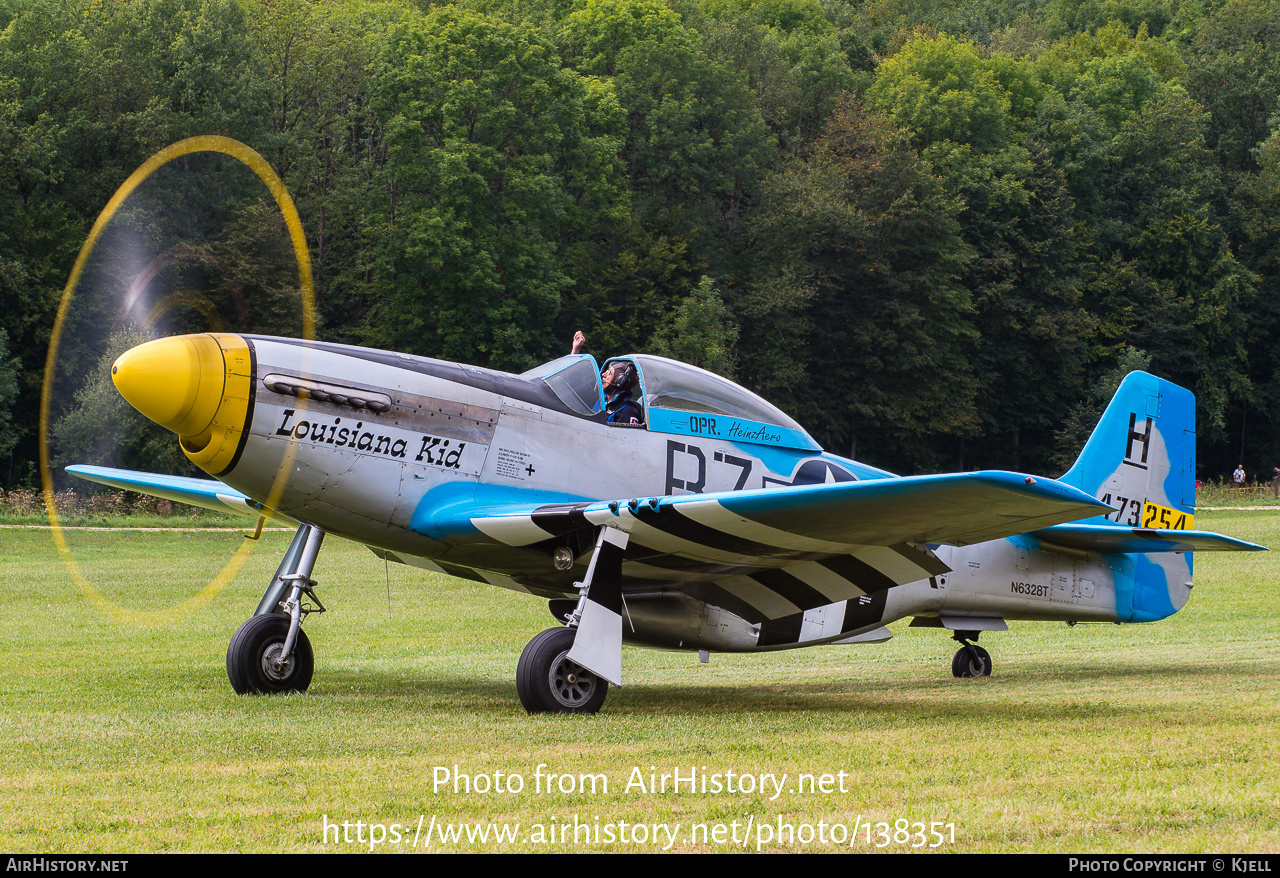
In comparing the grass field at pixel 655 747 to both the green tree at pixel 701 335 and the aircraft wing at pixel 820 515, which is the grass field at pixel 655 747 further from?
the green tree at pixel 701 335

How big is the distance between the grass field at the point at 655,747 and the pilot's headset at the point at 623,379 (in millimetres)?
2390

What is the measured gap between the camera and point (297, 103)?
172 ft

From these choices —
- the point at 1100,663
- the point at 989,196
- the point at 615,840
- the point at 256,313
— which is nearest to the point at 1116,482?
the point at 1100,663

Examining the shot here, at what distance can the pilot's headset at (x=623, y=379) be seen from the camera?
962cm

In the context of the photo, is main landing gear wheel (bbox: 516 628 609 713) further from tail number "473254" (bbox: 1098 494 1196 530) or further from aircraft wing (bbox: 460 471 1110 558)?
tail number "473254" (bbox: 1098 494 1196 530)

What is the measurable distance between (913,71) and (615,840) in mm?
75553

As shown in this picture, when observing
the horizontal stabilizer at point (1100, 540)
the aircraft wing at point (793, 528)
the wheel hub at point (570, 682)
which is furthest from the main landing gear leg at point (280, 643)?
the horizontal stabilizer at point (1100, 540)

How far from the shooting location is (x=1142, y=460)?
1206cm

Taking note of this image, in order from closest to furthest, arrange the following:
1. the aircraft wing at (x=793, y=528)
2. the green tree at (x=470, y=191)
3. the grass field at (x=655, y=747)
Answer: the grass field at (x=655, y=747)
the aircraft wing at (x=793, y=528)
the green tree at (x=470, y=191)

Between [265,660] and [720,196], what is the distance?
195ft

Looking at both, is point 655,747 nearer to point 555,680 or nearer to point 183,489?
point 555,680

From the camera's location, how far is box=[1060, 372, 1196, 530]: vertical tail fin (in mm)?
11930

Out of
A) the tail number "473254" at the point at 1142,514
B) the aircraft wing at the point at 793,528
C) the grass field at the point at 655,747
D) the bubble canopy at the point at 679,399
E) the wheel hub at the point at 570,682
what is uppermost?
the bubble canopy at the point at 679,399

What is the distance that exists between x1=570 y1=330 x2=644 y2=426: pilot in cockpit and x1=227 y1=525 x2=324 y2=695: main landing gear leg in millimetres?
2385
